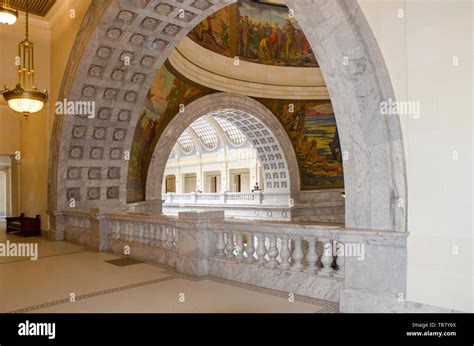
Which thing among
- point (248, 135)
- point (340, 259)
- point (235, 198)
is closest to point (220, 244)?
point (340, 259)

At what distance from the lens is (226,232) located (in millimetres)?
5168

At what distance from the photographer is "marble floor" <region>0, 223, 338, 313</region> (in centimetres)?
399

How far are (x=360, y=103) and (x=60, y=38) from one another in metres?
8.61

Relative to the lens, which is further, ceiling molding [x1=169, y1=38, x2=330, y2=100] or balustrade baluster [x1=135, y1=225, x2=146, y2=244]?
ceiling molding [x1=169, y1=38, x2=330, y2=100]

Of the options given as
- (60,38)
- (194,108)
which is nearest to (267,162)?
(194,108)

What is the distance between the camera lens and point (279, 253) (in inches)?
185

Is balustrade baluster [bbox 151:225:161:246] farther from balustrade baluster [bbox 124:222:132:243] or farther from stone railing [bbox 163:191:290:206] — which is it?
stone railing [bbox 163:191:290:206]

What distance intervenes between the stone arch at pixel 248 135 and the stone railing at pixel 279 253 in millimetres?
5778

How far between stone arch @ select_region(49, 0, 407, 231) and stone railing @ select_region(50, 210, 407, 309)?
247 mm

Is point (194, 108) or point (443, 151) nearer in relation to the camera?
point (443, 151)

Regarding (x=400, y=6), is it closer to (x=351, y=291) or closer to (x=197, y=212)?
(x=351, y=291)

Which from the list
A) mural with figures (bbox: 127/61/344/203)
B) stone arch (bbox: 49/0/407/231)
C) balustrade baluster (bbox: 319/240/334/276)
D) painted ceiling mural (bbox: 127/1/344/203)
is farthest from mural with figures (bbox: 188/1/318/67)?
balustrade baluster (bbox: 319/240/334/276)

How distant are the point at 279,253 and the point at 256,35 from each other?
487 inches
